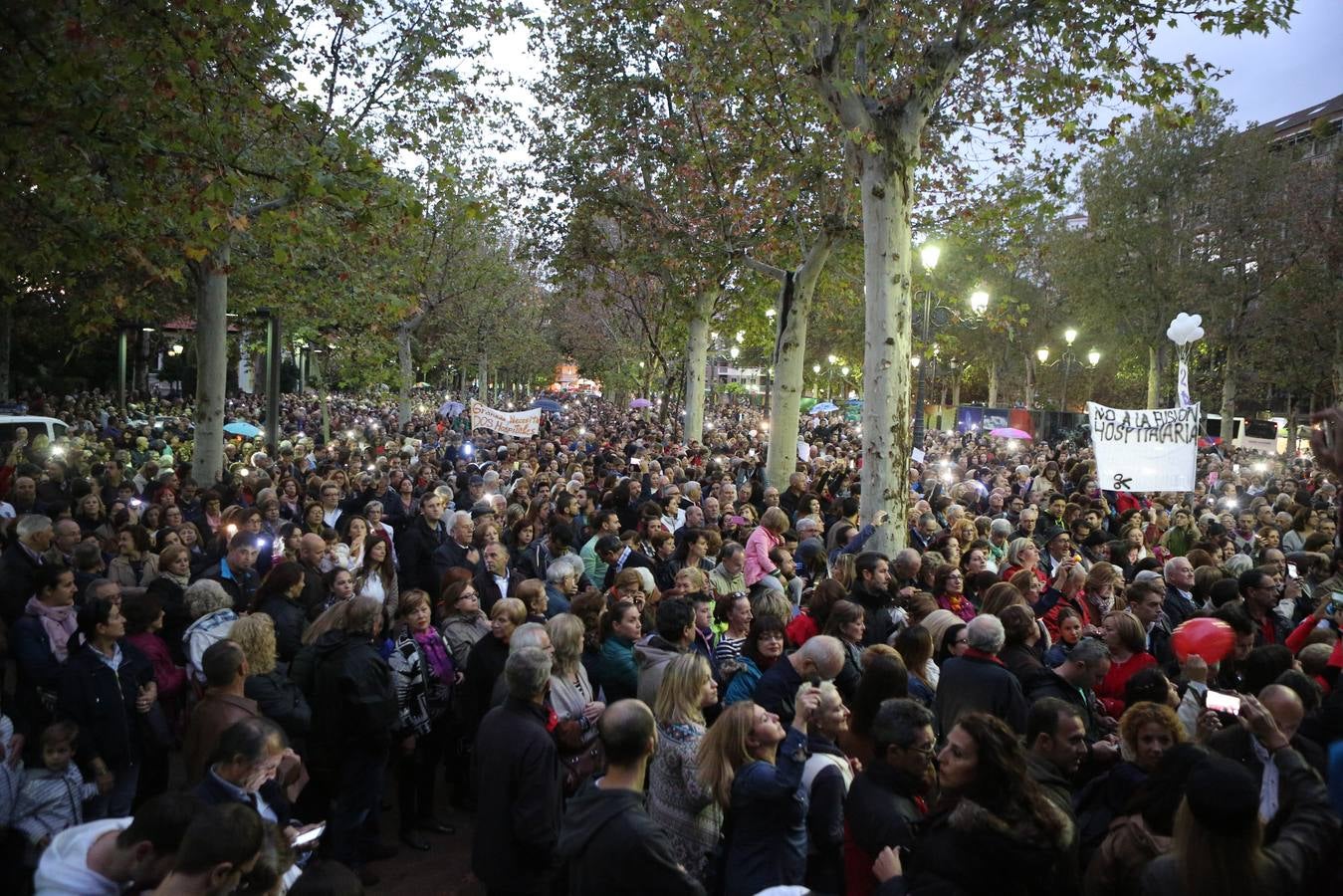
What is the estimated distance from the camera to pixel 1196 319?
50.6ft

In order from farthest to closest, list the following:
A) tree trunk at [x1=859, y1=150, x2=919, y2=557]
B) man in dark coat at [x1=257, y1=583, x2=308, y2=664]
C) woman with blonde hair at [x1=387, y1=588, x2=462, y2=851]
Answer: tree trunk at [x1=859, y1=150, x2=919, y2=557] → man in dark coat at [x1=257, y1=583, x2=308, y2=664] → woman with blonde hair at [x1=387, y1=588, x2=462, y2=851]

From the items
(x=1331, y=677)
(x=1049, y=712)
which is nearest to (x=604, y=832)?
(x=1049, y=712)

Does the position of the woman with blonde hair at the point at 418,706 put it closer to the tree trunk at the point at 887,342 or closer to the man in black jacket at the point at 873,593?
the man in black jacket at the point at 873,593

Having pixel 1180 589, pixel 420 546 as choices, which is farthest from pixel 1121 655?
pixel 420 546

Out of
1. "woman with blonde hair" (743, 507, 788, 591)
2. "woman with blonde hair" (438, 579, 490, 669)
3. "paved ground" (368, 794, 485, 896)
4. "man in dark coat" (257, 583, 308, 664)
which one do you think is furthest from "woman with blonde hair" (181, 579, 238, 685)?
"woman with blonde hair" (743, 507, 788, 591)

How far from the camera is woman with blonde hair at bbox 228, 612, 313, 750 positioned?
464cm

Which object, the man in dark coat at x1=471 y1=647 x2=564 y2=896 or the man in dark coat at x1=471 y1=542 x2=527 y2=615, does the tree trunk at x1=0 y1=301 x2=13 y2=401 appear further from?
the man in dark coat at x1=471 y1=647 x2=564 y2=896

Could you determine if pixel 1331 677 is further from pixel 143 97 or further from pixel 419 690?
pixel 143 97

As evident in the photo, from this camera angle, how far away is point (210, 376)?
14.3 m

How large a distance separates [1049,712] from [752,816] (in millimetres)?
1341

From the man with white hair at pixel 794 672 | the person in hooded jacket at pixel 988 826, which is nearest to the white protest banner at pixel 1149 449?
the man with white hair at pixel 794 672

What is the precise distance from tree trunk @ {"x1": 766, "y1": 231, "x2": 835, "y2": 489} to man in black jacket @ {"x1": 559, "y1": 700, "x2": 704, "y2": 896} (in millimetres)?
12774

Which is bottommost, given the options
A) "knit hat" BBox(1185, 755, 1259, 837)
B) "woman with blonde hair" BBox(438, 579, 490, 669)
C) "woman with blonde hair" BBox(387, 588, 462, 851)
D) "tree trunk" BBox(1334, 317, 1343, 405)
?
"woman with blonde hair" BBox(387, 588, 462, 851)

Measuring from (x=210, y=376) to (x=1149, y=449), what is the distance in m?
13.7
